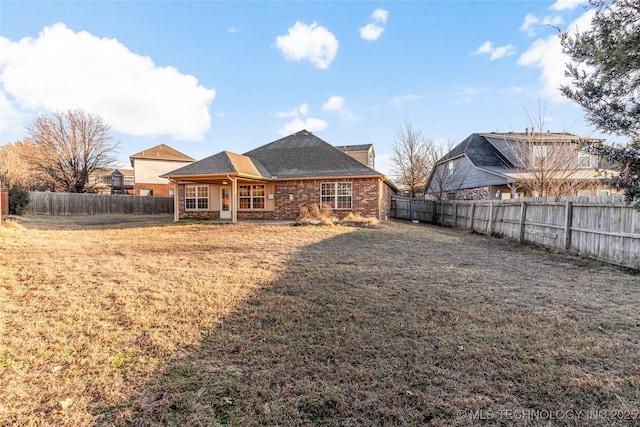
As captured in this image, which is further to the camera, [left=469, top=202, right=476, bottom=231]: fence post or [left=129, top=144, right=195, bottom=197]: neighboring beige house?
[left=129, top=144, right=195, bottom=197]: neighboring beige house

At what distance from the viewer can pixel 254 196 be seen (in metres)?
17.6

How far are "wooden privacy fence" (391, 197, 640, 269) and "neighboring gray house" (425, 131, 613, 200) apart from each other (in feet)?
6.85

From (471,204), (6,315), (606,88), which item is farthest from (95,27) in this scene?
(471,204)

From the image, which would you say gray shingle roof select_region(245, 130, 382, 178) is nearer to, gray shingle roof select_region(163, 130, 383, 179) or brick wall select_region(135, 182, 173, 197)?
gray shingle roof select_region(163, 130, 383, 179)

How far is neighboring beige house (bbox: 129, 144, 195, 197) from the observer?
33500 mm

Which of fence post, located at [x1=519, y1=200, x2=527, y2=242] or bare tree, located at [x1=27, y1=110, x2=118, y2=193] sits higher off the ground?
bare tree, located at [x1=27, y1=110, x2=118, y2=193]

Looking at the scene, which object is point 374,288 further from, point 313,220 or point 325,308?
point 313,220

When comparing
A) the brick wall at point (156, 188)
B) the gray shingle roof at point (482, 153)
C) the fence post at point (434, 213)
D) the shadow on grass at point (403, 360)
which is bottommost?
the shadow on grass at point (403, 360)

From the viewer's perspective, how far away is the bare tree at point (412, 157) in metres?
31.0

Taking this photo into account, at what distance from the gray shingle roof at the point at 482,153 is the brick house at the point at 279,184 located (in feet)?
24.3

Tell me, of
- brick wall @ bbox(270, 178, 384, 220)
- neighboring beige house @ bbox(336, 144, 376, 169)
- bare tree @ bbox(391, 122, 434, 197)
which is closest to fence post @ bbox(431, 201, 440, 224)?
neighboring beige house @ bbox(336, 144, 376, 169)

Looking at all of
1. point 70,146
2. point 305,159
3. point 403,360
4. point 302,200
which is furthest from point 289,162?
point 70,146

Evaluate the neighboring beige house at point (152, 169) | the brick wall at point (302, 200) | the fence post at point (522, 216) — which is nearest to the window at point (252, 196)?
the brick wall at point (302, 200)

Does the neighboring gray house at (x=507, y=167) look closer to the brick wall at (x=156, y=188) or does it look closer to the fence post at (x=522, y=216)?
the fence post at (x=522, y=216)
